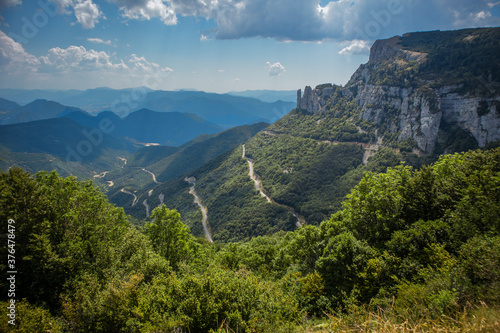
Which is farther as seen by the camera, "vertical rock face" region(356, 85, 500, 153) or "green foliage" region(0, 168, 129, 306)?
"vertical rock face" region(356, 85, 500, 153)

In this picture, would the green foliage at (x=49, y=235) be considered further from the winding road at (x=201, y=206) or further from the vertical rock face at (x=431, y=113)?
the vertical rock face at (x=431, y=113)

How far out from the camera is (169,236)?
2814 centimetres

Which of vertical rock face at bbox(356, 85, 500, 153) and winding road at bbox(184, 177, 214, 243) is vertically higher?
vertical rock face at bbox(356, 85, 500, 153)

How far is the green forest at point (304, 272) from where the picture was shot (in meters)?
10.8

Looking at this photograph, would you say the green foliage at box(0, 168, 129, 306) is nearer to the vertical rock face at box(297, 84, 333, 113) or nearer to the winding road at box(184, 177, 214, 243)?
the winding road at box(184, 177, 214, 243)

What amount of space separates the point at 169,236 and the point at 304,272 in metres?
16.6

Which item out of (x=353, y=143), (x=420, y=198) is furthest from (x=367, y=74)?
(x=420, y=198)

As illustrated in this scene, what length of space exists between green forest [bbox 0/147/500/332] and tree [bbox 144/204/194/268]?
175 inches

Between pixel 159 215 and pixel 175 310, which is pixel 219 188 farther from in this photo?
pixel 175 310

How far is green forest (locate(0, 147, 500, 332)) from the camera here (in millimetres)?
10805

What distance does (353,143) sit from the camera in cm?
13775

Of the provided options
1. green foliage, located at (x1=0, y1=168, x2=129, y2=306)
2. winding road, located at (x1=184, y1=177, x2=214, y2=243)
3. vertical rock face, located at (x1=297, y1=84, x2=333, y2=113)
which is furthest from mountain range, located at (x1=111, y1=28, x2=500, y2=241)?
green foliage, located at (x1=0, y1=168, x2=129, y2=306)

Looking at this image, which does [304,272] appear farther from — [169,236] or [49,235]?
[49,235]

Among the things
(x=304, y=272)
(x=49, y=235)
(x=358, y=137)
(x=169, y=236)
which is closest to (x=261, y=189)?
(x=358, y=137)
